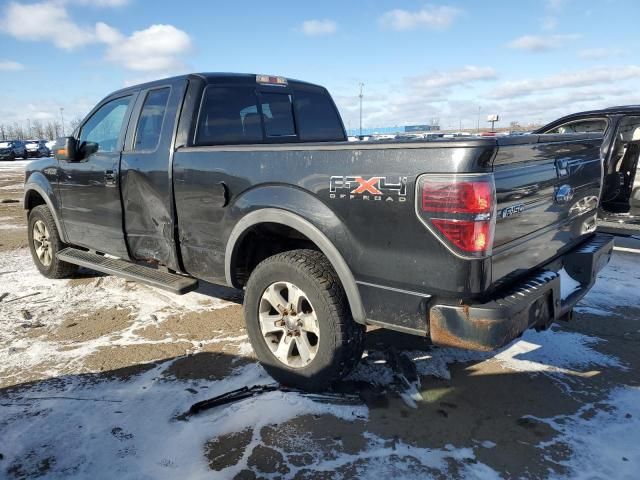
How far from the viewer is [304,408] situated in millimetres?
3008

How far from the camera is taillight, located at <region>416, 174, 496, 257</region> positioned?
2.30 meters

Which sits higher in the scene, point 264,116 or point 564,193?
point 264,116

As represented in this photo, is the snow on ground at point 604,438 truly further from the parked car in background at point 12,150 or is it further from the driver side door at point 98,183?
the parked car in background at point 12,150

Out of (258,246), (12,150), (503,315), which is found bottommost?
(503,315)

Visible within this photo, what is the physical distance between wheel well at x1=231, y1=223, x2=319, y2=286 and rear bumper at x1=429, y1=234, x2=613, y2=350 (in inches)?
45.5

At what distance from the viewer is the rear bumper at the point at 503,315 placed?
240 cm

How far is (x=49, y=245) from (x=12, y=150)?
123 feet

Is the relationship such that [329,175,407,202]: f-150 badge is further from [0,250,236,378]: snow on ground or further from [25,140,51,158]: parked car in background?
[25,140,51,158]: parked car in background

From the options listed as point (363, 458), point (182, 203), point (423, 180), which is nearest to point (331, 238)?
point (423, 180)

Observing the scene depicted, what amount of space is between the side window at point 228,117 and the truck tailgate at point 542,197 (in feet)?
7.38

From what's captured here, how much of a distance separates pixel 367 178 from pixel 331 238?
418 mm

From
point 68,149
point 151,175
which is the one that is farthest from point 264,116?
point 68,149

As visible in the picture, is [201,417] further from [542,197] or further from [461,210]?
[542,197]

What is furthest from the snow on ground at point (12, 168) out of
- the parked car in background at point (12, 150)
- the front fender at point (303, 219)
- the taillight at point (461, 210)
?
the taillight at point (461, 210)
